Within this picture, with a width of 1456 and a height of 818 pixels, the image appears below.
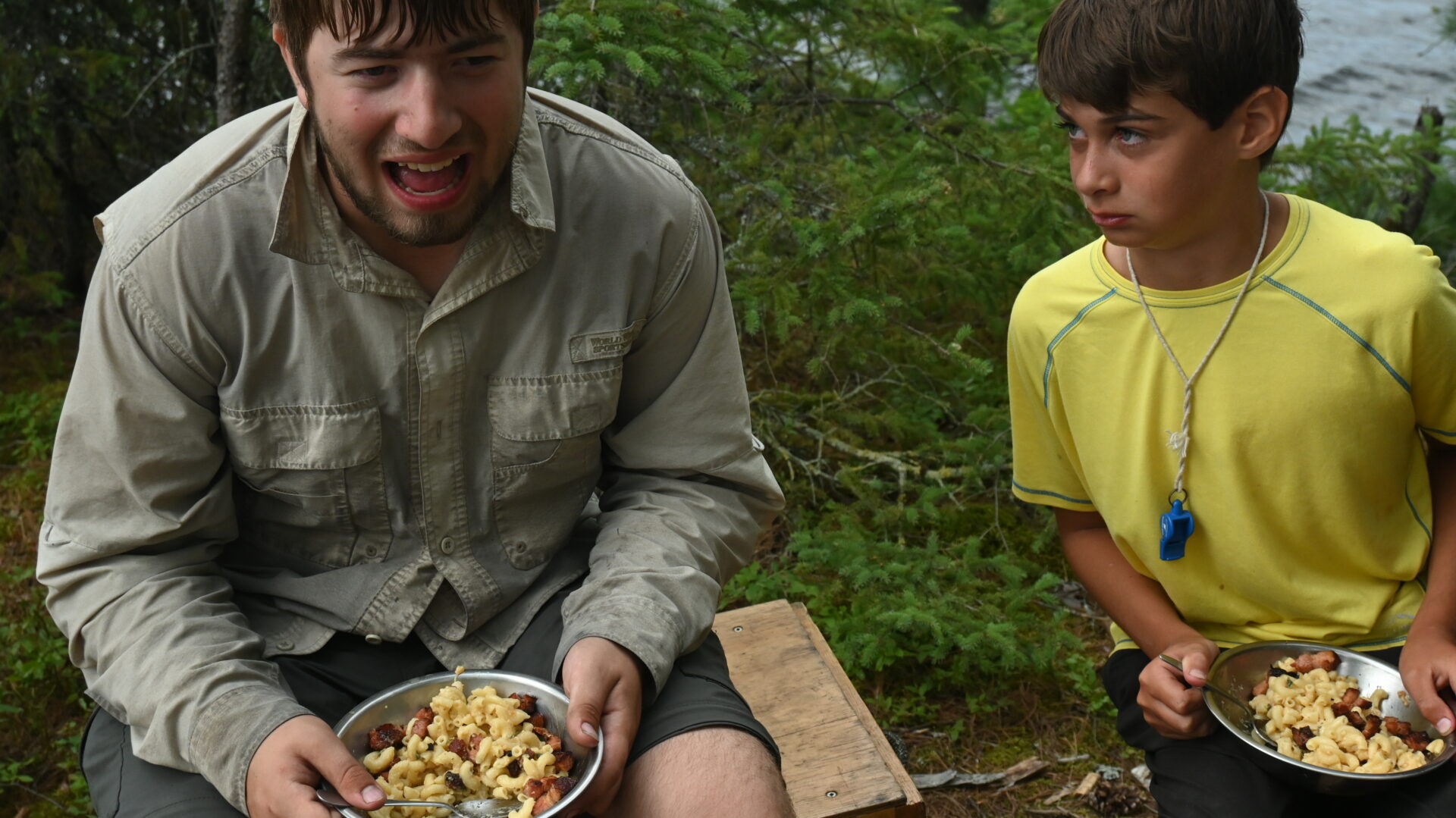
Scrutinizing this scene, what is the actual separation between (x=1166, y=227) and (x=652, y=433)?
36.6 inches

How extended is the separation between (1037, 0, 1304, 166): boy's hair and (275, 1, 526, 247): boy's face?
91 cm

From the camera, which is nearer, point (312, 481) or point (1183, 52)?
point (1183, 52)

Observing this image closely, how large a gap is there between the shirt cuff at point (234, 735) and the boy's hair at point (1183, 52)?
1.56 m

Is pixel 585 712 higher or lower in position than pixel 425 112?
lower

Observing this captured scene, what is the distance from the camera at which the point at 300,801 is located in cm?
170

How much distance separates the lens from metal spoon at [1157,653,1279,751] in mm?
1957

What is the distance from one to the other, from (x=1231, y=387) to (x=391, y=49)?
143 cm

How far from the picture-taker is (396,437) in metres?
2.10

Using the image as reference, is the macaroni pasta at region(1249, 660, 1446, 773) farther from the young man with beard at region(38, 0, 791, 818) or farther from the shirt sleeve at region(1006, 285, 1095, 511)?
the young man with beard at region(38, 0, 791, 818)

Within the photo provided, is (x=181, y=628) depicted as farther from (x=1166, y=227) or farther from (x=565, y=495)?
(x=1166, y=227)

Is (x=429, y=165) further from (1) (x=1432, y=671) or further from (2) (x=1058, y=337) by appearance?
(1) (x=1432, y=671)

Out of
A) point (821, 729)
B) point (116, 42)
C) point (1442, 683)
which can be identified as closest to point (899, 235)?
point (821, 729)

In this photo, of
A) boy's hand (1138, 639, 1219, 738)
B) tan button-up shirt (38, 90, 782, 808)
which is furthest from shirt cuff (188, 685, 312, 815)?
boy's hand (1138, 639, 1219, 738)

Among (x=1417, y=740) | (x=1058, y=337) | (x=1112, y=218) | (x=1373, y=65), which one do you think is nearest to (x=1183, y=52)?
(x=1112, y=218)
